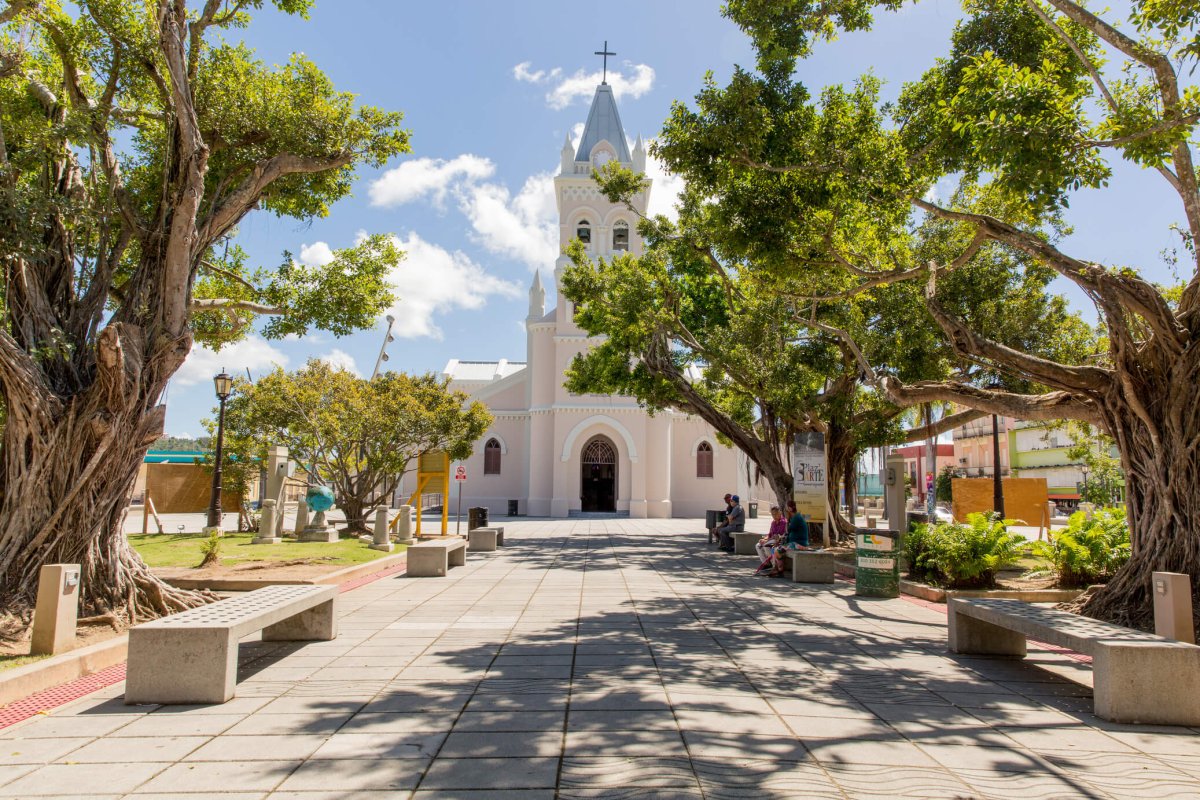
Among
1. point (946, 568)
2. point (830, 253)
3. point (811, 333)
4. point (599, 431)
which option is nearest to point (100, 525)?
point (830, 253)

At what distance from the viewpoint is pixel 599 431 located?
35219 mm

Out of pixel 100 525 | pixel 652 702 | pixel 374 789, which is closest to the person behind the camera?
pixel 374 789

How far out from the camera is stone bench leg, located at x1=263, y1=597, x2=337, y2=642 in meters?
7.11

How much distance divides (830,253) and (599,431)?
992 inches

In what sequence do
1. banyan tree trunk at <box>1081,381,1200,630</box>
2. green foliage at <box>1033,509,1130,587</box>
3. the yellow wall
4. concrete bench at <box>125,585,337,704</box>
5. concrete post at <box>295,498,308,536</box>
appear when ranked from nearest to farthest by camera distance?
concrete bench at <box>125,585,337,704</box>, banyan tree trunk at <box>1081,381,1200,630</box>, green foliage at <box>1033,509,1130,587</box>, concrete post at <box>295,498,308,536</box>, the yellow wall

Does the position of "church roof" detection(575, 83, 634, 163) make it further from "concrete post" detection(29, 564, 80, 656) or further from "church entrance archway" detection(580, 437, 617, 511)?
"concrete post" detection(29, 564, 80, 656)

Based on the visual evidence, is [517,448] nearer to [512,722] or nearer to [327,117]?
[327,117]

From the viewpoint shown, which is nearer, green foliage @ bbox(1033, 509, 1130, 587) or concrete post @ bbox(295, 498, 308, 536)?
green foliage @ bbox(1033, 509, 1130, 587)

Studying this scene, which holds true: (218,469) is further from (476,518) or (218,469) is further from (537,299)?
(537,299)

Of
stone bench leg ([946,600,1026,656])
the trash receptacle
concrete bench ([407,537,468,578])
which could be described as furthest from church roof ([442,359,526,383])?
stone bench leg ([946,600,1026,656])

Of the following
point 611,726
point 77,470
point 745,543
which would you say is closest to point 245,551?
point 77,470

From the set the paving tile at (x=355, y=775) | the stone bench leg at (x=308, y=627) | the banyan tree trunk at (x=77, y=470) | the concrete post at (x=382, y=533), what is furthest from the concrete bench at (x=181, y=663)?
the concrete post at (x=382, y=533)

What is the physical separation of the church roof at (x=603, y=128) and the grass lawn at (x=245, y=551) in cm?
2606

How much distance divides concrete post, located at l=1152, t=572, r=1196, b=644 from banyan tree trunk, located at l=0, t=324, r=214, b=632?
3.61ft
